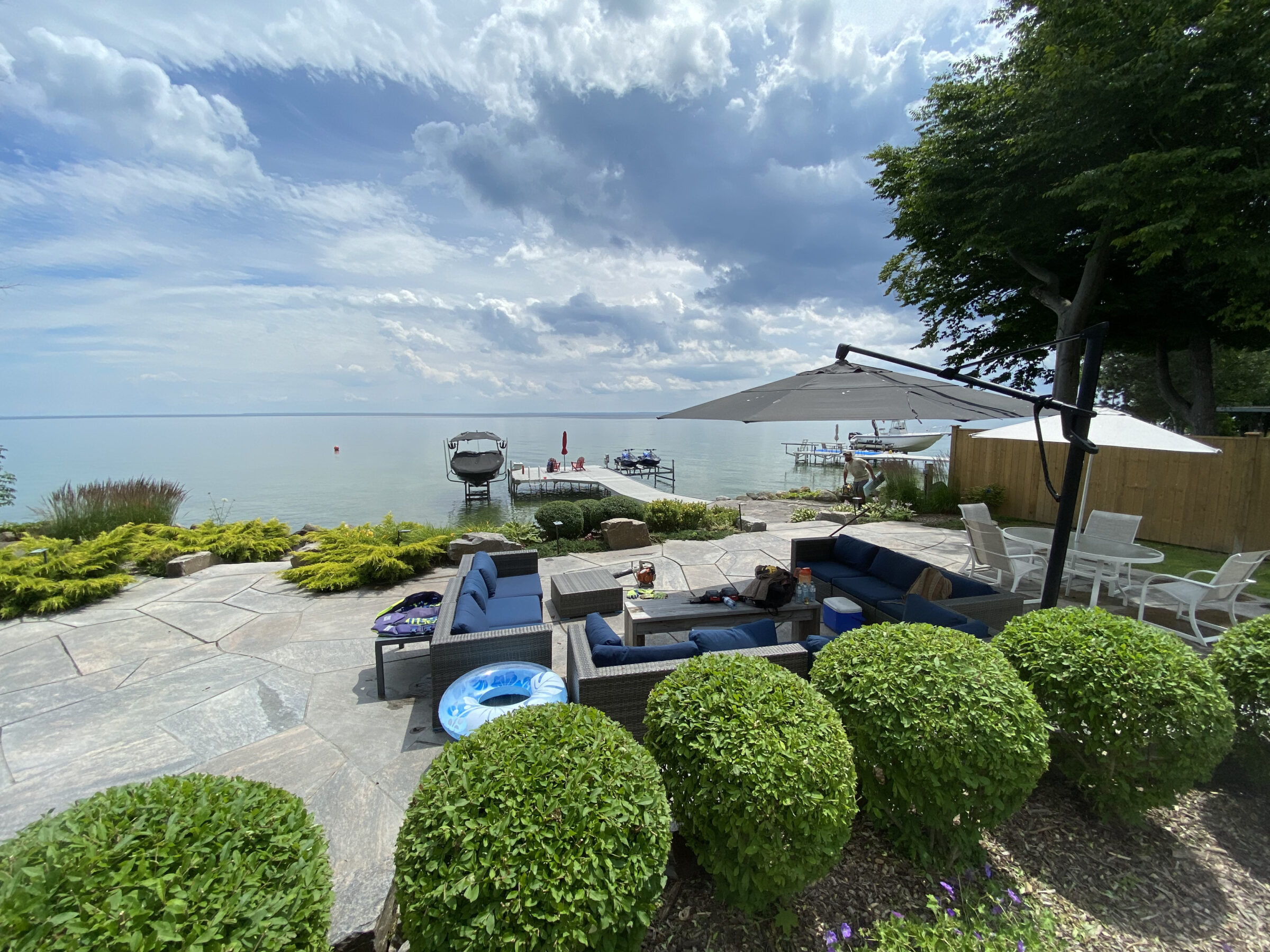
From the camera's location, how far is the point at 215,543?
7.55 metres

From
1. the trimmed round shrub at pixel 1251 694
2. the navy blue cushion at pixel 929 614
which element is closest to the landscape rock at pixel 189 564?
the navy blue cushion at pixel 929 614

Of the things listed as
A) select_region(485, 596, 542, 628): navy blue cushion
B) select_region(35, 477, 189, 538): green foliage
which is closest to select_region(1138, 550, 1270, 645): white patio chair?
select_region(485, 596, 542, 628): navy blue cushion

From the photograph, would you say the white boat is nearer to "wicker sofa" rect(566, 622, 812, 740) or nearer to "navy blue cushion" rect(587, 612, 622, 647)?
"wicker sofa" rect(566, 622, 812, 740)

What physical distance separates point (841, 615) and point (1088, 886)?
2.19 metres

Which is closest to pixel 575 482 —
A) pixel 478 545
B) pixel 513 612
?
pixel 478 545

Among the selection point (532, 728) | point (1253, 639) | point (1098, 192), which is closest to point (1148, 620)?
point (1253, 639)

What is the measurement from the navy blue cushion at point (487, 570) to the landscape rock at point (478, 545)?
2008 mm

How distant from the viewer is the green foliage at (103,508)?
841cm

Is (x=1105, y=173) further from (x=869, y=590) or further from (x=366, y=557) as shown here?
(x=366, y=557)

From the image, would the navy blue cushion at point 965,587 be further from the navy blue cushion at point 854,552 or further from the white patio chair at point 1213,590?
the white patio chair at point 1213,590

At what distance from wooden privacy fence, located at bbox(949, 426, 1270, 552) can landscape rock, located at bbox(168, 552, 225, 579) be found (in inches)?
438

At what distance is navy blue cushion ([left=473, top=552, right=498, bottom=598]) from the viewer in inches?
193

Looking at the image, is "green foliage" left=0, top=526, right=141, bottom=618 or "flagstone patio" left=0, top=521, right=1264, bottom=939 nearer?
"flagstone patio" left=0, top=521, right=1264, bottom=939

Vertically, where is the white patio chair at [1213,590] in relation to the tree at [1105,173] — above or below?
below
